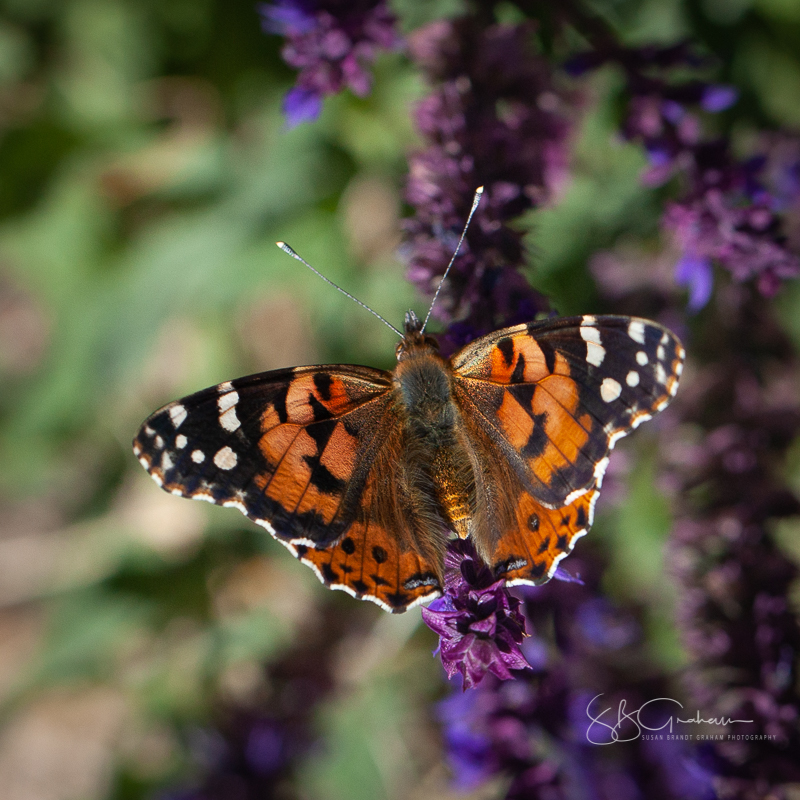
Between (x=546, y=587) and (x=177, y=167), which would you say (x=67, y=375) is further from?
(x=546, y=587)

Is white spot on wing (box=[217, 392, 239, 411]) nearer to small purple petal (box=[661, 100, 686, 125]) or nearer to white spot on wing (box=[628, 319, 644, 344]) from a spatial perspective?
white spot on wing (box=[628, 319, 644, 344])

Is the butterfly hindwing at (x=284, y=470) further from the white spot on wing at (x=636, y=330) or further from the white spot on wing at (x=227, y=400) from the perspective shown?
the white spot on wing at (x=636, y=330)

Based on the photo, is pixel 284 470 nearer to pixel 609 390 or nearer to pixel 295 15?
pixel 609 390

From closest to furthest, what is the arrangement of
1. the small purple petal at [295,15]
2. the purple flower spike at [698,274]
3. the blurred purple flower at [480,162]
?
the blurred purple flower at [480,162] → the small purple petal at [295,15] → the purple flower spike at [698,274]

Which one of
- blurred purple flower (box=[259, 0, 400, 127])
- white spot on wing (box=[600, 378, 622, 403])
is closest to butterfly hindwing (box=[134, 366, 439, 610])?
white spot on wing (box=[600, 378, 622, 403])
